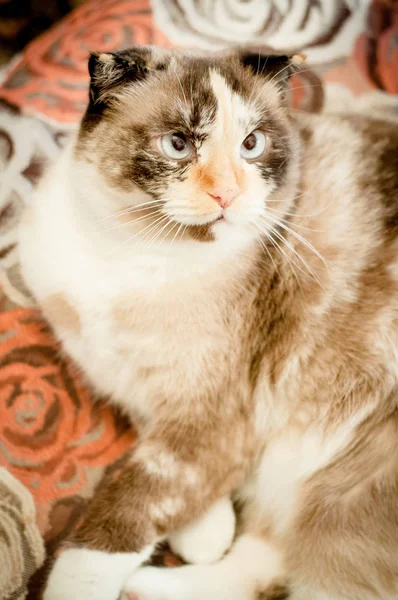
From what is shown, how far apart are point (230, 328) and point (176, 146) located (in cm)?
36

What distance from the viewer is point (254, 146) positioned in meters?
0.96

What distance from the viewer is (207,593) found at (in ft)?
3.43

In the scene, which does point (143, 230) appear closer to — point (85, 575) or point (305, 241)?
point (305, 241)

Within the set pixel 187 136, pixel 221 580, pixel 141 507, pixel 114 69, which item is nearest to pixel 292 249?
pixel 187 136

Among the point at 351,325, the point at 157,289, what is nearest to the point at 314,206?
the point at 351,325

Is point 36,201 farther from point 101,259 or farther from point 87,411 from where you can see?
point 87,411

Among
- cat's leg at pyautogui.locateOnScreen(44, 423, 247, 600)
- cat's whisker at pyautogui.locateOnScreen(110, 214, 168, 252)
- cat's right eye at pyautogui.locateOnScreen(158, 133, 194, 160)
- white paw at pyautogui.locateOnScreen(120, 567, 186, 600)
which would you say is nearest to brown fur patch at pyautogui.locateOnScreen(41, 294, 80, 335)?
cat's whisker at pyautogui.locateOnScreen(110, 214, 168, 252)

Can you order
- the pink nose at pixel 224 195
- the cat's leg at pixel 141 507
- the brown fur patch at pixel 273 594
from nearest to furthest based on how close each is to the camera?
the pink nose at pixel 224 195
the cat's leg at pixel 141 507
the brown fur patch at pixel 273 594

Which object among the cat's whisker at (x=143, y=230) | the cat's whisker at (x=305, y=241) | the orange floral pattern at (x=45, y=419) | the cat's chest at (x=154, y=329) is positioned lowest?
the orange floral pattern at (x=45, y=419)

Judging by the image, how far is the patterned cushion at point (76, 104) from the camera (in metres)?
1.08

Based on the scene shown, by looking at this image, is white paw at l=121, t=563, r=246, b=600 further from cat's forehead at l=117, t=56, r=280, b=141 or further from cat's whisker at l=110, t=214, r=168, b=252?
cat's forehead at l=117, t=56, r=280, b=141

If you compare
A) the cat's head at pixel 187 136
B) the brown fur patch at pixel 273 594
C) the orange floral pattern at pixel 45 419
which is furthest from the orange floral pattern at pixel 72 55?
the brown fur patch at pixel 273 594

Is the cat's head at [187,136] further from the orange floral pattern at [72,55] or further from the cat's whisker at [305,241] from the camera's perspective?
the orange floral pattern at [72,55]

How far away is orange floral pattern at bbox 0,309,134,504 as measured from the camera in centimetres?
106
